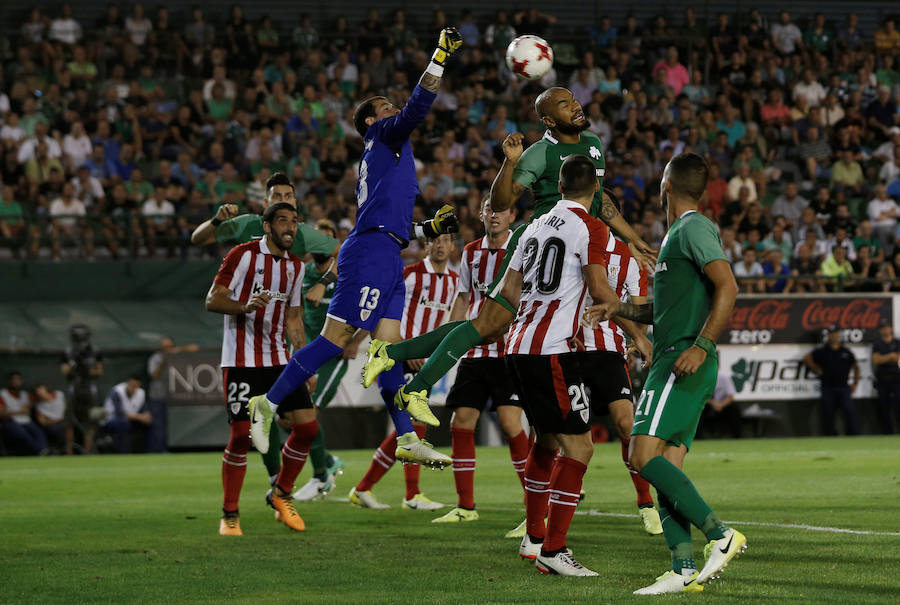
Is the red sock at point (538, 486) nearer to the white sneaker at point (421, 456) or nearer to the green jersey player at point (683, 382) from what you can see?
the white sneaker at point (421, 456)

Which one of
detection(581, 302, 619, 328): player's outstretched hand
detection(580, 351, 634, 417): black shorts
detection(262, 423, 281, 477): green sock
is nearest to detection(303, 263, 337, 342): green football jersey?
detection(262, 423, 281, 477): green sock

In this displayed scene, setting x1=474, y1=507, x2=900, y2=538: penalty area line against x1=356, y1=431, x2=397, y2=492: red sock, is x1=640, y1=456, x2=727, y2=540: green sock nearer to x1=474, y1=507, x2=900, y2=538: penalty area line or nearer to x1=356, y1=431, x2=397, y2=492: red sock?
x1=474, y1=507, x2=900, y2=538: penalty area line

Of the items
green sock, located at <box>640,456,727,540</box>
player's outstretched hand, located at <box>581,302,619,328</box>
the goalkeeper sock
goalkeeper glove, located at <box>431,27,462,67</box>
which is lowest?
green sock, located at <box>640,456,727,540</box>

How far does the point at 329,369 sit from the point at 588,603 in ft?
25.7

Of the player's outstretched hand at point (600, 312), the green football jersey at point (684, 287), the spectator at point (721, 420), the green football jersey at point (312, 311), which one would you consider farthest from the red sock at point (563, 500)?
the spectator at point (721, 420)

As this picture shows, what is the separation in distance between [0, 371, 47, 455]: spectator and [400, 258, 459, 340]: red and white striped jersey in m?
9.48

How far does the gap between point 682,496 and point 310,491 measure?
252 inches

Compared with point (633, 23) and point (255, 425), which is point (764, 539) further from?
point (633, 23)

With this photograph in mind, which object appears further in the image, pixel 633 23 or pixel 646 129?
pixel 633 23

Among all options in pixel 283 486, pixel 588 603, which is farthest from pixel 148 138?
pixel 588 603

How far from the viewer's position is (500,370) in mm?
9867

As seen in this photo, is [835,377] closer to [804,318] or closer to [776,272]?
[804,318]

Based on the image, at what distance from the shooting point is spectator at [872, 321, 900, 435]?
21.4m

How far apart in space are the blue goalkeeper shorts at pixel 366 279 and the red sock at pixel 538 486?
1.80 m
